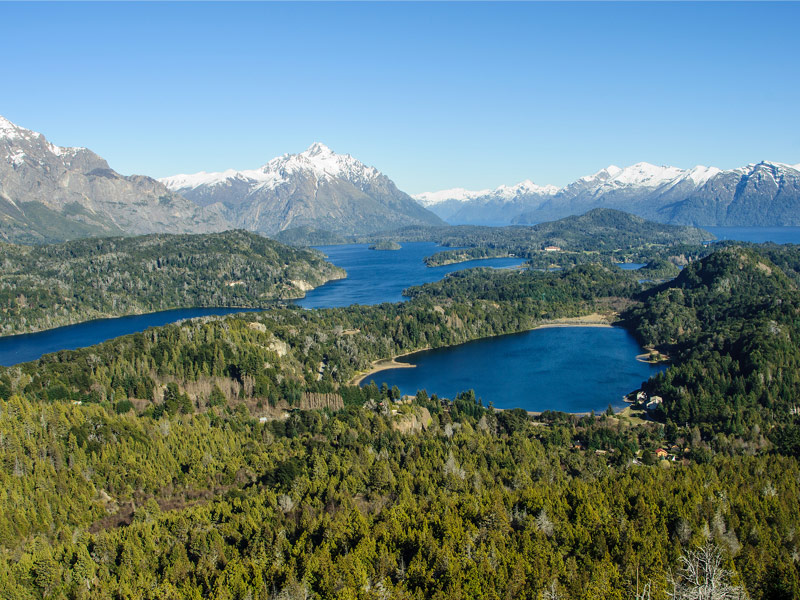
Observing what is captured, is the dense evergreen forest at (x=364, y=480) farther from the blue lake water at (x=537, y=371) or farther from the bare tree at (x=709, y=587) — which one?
the blue lake water at (x=537, y=371)

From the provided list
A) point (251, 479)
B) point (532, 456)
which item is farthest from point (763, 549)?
point (251, 479)

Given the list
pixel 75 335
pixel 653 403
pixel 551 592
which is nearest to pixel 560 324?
pixel 653 403

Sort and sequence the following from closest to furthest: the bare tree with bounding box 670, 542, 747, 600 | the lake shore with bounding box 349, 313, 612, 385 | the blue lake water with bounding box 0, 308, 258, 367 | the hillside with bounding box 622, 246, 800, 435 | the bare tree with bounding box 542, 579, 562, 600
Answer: the bare tree with bounding box 670, 542, 747, 600 < the bare tree with bounding box 542, 579, 562, 600 < the hillside with bounding box 622, 246, 800, 435 < the lake shore with bounding box 349, 313, 612, 385 < the blue lake water with bounding box 0, 308, 258, 367

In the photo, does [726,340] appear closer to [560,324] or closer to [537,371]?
[537,371]

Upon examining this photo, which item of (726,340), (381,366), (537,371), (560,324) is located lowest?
(381,366)

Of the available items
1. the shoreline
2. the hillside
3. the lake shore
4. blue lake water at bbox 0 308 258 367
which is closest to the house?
the hillside

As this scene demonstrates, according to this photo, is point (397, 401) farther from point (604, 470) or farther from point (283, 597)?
point (283, 597)

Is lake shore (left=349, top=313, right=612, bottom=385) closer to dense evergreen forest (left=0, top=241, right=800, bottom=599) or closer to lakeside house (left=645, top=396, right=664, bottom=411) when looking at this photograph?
dense evergreen forest (left=0, top=241, right=800, bottom=599)
